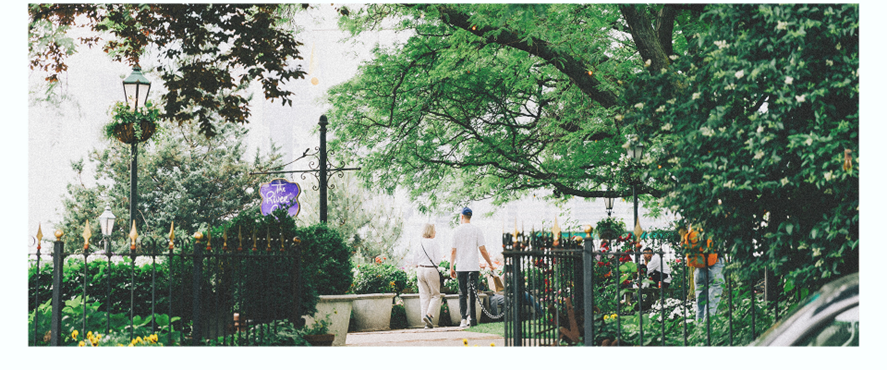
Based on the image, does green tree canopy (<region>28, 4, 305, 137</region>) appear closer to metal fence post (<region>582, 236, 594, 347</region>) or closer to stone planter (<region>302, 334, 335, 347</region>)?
stone planter (<region>302, 334, 335, 347</region>)

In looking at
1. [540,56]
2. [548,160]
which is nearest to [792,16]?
[540,56]

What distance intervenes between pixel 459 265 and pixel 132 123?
5076 millimetres

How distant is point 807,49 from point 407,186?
393 inches

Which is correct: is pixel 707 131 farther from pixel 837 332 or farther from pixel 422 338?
pixel 422 338

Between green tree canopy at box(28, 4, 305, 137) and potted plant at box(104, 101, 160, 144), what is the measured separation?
1.93 ft

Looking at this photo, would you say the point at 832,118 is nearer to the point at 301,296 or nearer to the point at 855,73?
the point at 855,73

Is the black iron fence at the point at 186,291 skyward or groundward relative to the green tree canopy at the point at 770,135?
groundward

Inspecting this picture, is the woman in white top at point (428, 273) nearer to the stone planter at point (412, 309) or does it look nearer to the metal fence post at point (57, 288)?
the stone planter at point (412, 309)

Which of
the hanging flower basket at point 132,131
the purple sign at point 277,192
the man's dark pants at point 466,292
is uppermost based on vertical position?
the hanging flower basket at point 132,131

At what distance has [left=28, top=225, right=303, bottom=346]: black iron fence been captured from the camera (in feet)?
20.3

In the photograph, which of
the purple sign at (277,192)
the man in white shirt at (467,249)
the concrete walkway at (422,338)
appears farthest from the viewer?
the purple sign at (277,192)

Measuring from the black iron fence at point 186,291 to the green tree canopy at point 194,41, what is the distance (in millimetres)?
2098

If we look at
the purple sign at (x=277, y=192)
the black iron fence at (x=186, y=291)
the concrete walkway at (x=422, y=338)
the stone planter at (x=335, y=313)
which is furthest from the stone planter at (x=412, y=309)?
the black iron fence at (x=186, y=291)

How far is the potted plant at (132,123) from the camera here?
9.39m
